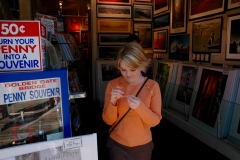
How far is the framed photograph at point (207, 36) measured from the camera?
12.1 feet

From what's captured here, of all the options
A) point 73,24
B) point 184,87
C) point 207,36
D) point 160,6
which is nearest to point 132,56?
point 184,87

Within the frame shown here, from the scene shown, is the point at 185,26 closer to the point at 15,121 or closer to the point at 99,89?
the point at 99,89

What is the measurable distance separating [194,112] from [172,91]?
856 mm

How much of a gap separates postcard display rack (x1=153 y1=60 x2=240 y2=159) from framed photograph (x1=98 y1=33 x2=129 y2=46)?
2087 millimetres

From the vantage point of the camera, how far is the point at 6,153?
2.91 ft

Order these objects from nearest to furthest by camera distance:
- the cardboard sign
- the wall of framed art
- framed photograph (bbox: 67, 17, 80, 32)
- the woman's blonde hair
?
the cardboard sign, the woman's blonde hair, the wall of framed art, framed photograph (bbox: 67, 17, 80, 32)

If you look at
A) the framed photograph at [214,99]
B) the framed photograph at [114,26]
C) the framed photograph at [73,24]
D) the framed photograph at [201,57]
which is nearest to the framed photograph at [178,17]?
the framed photograph at [201,57]

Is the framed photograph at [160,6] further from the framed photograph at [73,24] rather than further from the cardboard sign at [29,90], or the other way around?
the framed photograph at [73,24]

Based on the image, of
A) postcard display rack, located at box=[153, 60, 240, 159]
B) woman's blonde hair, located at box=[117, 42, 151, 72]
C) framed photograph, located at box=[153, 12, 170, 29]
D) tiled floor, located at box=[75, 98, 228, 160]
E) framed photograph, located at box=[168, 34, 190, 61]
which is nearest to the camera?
woman's blonde hair, located at box=[117, 42, 151, 72]

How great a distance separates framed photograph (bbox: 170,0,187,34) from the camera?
15.0ft

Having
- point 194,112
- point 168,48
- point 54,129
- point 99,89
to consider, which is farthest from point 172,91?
point 54,129

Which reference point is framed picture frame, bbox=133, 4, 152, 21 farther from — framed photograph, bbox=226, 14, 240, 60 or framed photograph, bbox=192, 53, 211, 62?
framed photograph, bbox=226, 14, 240, 60

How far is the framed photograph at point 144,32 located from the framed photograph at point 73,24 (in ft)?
20.9

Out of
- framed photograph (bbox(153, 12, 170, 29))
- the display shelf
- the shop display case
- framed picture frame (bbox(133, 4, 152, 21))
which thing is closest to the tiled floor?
the display shelf
